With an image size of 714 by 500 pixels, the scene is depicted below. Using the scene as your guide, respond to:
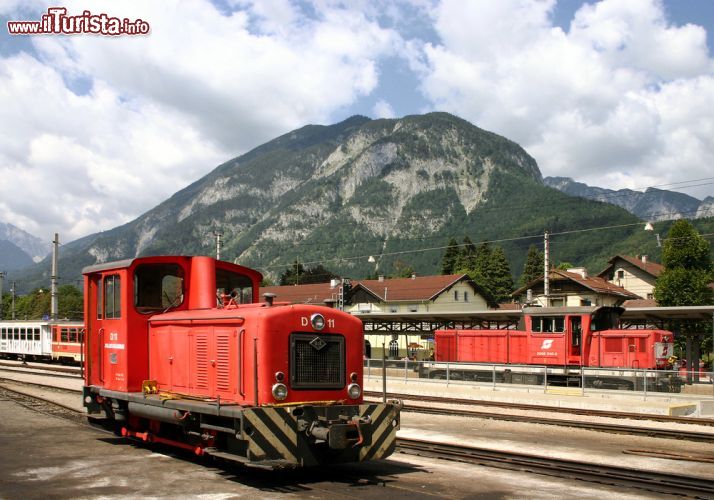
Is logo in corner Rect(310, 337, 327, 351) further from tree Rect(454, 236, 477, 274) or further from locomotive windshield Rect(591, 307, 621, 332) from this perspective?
tree Rect(454, 236, 477, 274)

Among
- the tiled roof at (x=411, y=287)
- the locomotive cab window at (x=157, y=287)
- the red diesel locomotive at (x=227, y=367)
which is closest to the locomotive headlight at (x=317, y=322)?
the red diesel locomotive at (x=227, y=367)

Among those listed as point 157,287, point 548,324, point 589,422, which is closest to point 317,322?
point 157,287

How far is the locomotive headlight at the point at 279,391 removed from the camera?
8836mm

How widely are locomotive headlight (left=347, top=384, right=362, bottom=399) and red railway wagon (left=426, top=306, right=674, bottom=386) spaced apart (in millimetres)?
18395

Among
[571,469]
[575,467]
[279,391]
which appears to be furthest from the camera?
[575,467]

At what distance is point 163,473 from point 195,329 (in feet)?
6.75

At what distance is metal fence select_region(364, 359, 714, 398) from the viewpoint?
74.5 ft

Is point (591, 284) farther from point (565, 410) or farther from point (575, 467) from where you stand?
point (575, 467)

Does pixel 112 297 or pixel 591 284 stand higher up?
pixel 591 284

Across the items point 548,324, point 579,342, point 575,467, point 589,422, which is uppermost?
point 548,324

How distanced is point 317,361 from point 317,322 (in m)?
0.55

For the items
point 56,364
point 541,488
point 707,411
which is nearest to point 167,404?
point 541,488

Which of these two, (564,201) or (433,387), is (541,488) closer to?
(433,387)

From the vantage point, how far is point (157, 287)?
11188 mm
